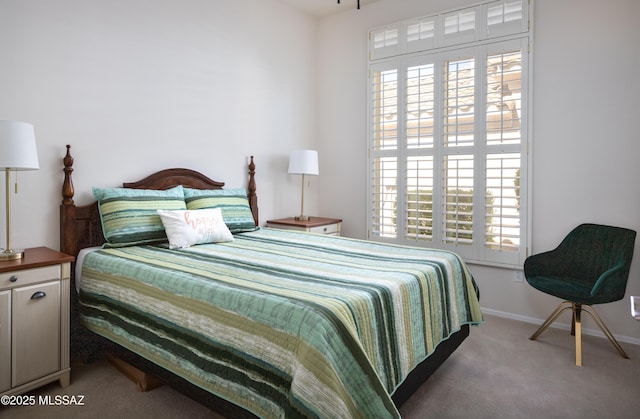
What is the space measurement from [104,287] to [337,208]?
2.64m

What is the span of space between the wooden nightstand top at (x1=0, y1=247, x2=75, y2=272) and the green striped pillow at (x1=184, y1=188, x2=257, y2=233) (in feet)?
3.11

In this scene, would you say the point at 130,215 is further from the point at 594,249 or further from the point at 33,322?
the point at 594,249

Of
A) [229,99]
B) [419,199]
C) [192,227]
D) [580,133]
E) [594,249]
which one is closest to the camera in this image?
[192,227]

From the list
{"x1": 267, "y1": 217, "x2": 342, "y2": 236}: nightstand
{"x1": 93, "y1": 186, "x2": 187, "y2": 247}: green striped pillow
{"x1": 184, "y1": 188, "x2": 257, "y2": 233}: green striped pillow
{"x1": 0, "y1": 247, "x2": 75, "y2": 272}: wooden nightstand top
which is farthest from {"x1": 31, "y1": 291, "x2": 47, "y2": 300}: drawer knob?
{"x1": 267, "y1": 217, "x2": 342, "y2": 236}: nightstand

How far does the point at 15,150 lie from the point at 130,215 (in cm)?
71

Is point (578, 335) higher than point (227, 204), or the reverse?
point (227, 204)

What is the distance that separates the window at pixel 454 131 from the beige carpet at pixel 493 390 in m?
0.91

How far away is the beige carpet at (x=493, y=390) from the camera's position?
1.98 metres

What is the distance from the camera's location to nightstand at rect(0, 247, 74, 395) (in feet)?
6.47

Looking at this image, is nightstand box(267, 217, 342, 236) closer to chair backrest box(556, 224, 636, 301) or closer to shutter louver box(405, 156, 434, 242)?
shutter louver box(405, 156, 434, 242)

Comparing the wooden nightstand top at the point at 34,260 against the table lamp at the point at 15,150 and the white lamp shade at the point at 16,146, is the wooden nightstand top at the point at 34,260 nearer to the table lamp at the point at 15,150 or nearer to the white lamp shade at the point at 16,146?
the table lamp at the point at 15,150

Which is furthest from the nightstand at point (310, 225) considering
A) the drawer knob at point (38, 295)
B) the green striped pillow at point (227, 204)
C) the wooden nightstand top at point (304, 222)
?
the drawer knob at point (38, 295)

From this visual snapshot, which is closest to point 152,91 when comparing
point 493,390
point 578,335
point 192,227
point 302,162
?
point 192,227

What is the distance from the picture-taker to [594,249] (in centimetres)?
286
